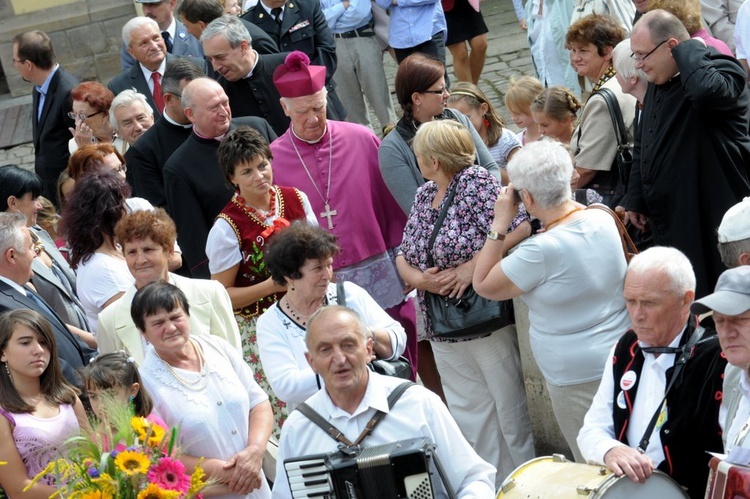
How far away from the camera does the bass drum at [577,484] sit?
471 centimetres

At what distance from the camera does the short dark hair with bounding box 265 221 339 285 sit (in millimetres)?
6020

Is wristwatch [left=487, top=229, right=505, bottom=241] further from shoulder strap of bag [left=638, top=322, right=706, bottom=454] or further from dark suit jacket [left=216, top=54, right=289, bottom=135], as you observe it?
dark suit jacket [left=216, top=54, right=289, bottom=135]

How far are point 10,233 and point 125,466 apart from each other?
252 cm

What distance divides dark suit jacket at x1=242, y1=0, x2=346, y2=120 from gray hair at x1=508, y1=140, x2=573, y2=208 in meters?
4.31

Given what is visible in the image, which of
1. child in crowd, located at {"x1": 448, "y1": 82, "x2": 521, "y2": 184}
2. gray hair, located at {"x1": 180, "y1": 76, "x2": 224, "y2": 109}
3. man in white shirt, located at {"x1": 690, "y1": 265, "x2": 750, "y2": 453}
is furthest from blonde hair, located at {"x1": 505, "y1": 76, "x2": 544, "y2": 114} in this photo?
man in white shirt, located at {"x1": 690, "y1": 265, "x2": 750, "y2": 453}

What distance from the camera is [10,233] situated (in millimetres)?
6859

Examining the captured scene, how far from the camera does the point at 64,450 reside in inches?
225

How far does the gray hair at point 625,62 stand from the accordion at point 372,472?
284 cm

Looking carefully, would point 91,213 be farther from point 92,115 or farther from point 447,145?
point 92,115

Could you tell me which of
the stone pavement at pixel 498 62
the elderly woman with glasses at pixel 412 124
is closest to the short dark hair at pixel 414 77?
the elderly woman with glasses at pixel 412 124

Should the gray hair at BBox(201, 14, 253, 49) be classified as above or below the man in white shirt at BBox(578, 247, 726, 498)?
above

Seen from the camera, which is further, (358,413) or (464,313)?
(464,313)

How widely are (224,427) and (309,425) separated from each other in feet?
2.52

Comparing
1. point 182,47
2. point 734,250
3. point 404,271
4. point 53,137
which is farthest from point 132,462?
point 182,47
